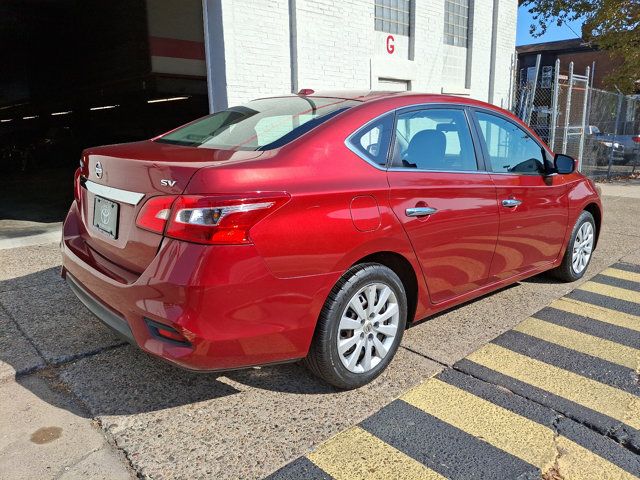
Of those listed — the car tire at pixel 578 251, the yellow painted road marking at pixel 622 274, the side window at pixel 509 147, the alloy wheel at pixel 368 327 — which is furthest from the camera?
the yellow painted road marking at pixel 622 274

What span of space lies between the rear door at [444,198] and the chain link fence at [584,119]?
27.8ft

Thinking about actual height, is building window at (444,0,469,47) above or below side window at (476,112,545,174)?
above

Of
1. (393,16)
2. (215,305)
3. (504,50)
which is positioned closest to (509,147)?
(215,305)

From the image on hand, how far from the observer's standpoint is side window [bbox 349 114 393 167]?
9.78 ft

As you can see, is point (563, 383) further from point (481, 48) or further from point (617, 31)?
point (617, 31)

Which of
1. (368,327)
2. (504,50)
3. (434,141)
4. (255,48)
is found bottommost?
(368,327)

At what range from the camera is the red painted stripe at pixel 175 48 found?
8.28 m

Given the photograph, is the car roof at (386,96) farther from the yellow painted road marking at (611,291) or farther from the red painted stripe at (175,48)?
the red painted stripe at (175,48)

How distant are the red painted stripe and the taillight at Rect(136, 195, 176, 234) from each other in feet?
20.4

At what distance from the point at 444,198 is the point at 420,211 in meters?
0.27

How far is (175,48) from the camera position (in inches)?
384

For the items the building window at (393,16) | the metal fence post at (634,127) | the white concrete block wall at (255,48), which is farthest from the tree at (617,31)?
the white concrete block wall at (255,48)

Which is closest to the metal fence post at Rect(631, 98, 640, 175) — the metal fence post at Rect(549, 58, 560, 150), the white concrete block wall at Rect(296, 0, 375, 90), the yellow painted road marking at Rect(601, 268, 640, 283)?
the metal fence post at Rect(549, 58, 560, 150)

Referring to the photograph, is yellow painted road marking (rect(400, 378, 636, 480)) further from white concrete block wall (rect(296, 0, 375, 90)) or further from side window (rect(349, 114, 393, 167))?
white concrete block wall (rect(296, 0, 375, 90))
